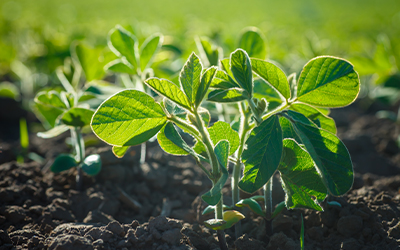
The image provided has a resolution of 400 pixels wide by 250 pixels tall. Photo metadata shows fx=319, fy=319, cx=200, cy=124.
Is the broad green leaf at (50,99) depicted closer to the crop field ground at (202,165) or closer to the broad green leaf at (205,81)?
the crop field ground at (202,165)

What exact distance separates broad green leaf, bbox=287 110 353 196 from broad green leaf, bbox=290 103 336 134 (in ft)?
0.63

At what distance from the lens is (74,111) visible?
141cm

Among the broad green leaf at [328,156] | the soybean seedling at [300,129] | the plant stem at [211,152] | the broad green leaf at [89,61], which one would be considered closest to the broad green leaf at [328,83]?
the soybean seedling at [300,129]

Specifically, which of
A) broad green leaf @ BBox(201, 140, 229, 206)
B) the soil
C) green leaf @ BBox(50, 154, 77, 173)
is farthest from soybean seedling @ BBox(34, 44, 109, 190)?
broad green leaf @ BBox(201, 140, 229, 206)

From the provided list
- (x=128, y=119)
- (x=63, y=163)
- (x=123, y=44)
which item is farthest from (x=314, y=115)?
(x=63, y=163)

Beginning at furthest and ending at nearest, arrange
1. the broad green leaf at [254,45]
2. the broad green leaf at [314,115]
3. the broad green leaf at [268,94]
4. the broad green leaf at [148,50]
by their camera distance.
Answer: the broad green leaf at [148,50] → the broad green leaf at [254,45] → the broad green leaf at [268,94] → the broad green leaf at [314,115]

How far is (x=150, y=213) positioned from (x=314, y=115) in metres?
0.95

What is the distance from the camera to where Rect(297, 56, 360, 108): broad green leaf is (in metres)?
0.98

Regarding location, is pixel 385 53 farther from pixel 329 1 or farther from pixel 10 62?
pixel 329 1

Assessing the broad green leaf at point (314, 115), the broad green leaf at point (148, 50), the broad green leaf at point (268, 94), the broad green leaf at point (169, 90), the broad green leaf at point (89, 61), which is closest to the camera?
the broad green leaf at point (169, 90)

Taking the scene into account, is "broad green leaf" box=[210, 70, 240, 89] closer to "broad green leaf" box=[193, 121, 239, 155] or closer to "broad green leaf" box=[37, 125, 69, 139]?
"broad green leaf" box=[193, 121, 239, 155]

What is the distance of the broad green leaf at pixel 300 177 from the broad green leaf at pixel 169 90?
1.24 ft

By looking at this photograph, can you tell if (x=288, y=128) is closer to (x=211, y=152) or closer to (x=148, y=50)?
(x=211, y=152)

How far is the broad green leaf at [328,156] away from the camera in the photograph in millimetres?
972
